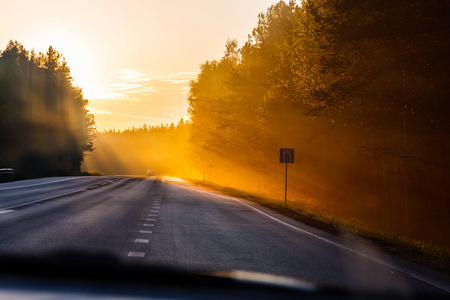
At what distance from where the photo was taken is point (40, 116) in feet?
235

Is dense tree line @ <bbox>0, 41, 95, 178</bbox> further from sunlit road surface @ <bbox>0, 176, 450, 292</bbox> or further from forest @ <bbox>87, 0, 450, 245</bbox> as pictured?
sunlit road surface @ <bbox>0, 176, 450, 292</bbox>

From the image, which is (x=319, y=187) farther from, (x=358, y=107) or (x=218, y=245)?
(x=218, y=245)

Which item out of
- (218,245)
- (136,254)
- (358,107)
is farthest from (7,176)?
(136,254)

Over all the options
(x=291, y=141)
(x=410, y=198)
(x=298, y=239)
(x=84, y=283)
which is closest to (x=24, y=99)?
(x=291, y=141)

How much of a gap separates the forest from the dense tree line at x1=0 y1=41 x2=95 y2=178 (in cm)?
2979

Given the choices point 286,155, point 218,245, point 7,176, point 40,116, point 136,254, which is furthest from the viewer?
point 40,116

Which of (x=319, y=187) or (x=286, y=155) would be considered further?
(x=319, y=187)

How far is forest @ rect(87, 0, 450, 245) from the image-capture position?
675 inches

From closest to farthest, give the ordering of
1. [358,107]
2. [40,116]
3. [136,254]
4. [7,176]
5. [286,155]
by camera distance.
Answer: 1. [136,254]
2. [358,107]
3. [286,155]
4. [7,176]
5. [40,116]

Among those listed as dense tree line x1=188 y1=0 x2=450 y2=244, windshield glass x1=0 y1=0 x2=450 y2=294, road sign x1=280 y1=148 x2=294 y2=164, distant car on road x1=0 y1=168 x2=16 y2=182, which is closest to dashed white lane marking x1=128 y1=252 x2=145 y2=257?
windshield glass x1=0 y1=0 x2=450 y2=294

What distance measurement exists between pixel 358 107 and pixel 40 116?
201ft

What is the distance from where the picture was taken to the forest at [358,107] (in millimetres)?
17141

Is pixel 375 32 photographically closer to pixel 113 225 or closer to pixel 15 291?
pixel 113 225

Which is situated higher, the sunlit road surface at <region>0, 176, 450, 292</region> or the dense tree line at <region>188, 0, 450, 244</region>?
the dense tree line at <region>188, 0, 450, 244</region>
